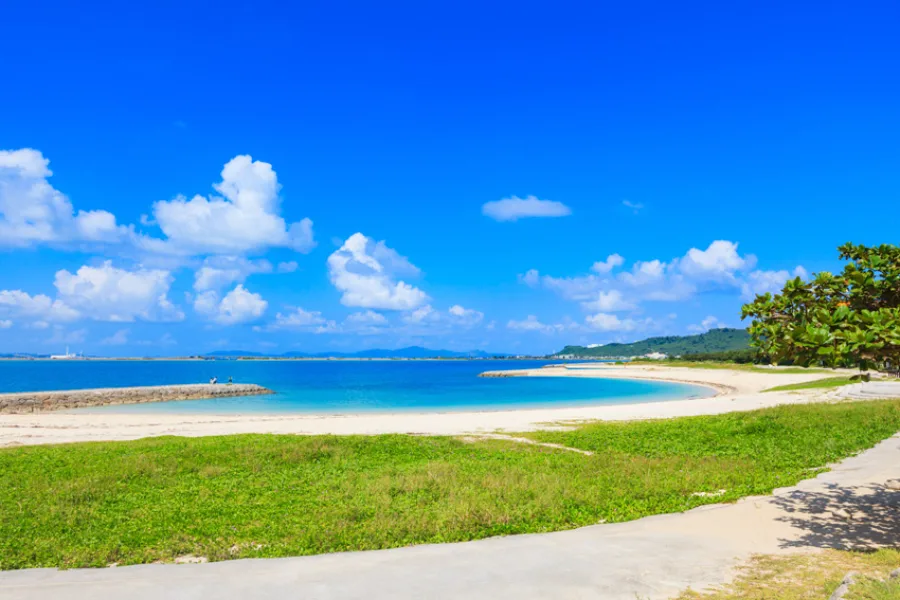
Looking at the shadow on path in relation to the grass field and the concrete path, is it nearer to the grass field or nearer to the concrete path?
the concrete path

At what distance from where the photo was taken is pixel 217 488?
594 inches

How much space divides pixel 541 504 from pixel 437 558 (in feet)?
13.0

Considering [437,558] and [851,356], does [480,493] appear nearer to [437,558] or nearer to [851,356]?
[437,558]

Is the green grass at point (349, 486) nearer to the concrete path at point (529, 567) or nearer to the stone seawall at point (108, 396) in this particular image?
the concrete path at point (529, 567)

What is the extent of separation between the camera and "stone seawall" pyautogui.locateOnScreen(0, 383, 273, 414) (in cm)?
6009

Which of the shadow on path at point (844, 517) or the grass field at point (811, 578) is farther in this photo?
the shadow on path at point (844, 517)

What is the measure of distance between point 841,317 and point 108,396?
77.7 metres

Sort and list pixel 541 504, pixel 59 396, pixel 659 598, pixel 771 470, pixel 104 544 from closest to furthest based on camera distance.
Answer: pixel 659 598, pixel 104 544, pixel 541 504, pixel 771 470, pixel 59 396

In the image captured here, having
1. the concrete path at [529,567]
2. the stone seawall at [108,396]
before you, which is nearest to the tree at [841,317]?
the concrete path at [529,567]

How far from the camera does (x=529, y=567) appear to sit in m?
8.90

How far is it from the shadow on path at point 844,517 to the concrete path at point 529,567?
0.11ft

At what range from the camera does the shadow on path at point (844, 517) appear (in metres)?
9.92

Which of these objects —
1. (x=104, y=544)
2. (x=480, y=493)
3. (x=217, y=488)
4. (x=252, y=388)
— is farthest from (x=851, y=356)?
(x=252, y=388)

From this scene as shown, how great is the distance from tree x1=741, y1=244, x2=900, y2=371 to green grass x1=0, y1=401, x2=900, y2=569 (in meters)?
5.23
